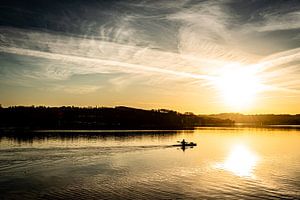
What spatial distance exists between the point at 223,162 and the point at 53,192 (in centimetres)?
3724

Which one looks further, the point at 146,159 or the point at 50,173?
the point at 146,159

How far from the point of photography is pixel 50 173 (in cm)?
4506

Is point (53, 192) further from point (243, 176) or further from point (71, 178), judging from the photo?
point (243, 176)

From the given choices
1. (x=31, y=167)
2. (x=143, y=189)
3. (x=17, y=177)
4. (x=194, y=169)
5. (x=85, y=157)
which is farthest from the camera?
(x=85, y=157)

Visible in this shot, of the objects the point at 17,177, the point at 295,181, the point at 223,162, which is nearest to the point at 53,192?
the point at 17,177

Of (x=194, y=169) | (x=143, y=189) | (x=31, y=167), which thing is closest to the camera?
(x=143, y=189)

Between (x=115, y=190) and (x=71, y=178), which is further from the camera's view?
(x=71, y=178)

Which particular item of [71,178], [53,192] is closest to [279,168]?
[71,178]

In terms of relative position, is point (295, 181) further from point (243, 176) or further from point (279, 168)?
point (279, 168)

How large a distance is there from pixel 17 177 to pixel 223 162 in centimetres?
3747

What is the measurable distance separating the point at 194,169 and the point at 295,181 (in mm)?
15691

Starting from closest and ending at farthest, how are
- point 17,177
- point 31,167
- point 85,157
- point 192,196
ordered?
point 192,196
point 17,177
point 31,167
point 85,157

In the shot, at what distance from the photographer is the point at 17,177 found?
4150 cm

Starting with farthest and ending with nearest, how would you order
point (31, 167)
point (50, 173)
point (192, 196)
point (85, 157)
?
1. point (85, 157)
2. point (31, 167)
3. point (50, 173)
4. point (192, 196)
